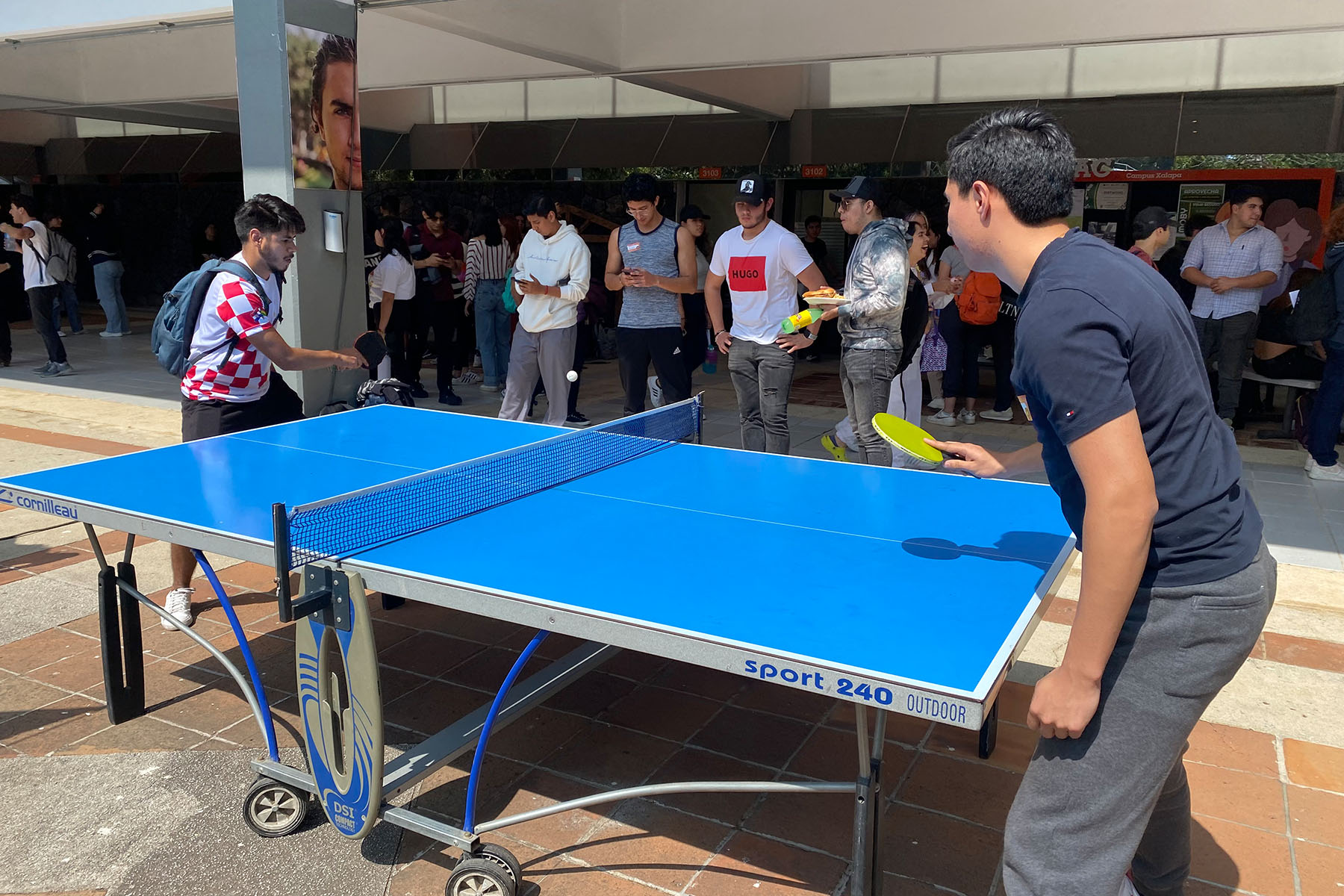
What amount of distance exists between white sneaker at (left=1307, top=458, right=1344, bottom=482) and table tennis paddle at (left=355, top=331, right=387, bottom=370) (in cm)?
690

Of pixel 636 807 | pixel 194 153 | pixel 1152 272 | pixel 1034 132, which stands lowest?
pixel 636 807

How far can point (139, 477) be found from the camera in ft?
11.8

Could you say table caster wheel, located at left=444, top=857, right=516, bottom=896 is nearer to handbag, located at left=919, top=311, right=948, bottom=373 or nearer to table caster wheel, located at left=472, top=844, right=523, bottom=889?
table caster wheel, located at left=472, top=844, right=523, bottom=889

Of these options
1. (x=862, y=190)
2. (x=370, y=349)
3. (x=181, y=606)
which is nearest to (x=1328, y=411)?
(x=862, y=190)

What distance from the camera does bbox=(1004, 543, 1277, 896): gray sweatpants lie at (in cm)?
194

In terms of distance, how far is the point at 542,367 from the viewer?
24.8ft

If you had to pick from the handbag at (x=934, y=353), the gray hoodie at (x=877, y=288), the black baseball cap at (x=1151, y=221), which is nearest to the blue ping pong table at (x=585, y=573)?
the gray hoodie at (x=877, y=288)

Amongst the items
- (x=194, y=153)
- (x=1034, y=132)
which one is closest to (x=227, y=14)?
(x=1034, y=132)

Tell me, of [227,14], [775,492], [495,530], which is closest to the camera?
[495,530]

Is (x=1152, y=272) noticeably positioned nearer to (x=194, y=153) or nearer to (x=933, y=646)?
(x=933, y=646)

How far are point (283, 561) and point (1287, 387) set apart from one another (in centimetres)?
952

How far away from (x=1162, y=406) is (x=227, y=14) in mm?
7880

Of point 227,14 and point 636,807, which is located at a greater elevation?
point 227,14

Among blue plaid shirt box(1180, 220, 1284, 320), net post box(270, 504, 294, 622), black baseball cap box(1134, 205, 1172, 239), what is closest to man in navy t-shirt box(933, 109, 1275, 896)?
net post box(270, 504, 294, 622)
